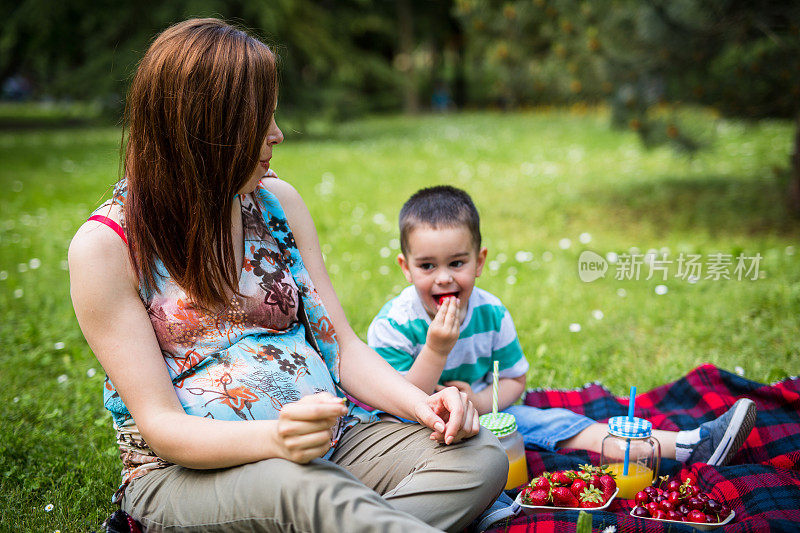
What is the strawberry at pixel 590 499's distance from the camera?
6.85 feet

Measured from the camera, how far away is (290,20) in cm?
1366

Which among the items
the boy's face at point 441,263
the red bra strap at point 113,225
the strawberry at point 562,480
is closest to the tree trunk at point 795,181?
the boy's face at point 441,263

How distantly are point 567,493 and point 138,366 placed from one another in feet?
4.14

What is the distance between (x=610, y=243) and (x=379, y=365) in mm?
3848

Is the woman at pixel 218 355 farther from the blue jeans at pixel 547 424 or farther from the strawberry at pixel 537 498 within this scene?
the blue jeans at pixel 547 424

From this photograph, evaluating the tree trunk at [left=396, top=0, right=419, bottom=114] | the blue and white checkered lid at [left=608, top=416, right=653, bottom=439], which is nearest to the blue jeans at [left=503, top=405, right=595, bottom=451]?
the blue and white checkered lid at [left=608, top=416, right=653, bottom=439]

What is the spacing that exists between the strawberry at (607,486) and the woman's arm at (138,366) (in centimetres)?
107

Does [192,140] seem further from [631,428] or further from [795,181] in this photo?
[795,181]

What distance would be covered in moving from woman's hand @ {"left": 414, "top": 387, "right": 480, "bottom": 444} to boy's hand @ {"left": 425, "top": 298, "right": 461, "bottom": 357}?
31 centimetres

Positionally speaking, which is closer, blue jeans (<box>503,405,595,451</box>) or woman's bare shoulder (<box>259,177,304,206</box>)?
woman's bare shoulder (<box>259,177,304,206</box>)

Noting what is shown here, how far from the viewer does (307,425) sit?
149 cm

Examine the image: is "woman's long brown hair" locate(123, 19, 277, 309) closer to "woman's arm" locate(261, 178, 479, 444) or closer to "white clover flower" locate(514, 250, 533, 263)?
"woman's arm" locate(261, 178, 479, 444)

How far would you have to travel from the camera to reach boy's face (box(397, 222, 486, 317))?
2.46 m

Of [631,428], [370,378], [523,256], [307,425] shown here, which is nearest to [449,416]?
[370,378]
